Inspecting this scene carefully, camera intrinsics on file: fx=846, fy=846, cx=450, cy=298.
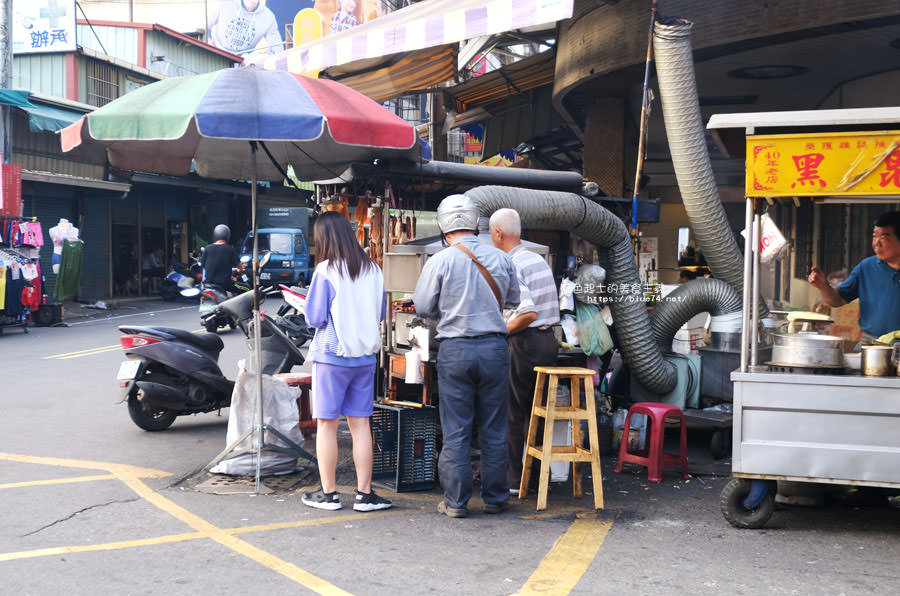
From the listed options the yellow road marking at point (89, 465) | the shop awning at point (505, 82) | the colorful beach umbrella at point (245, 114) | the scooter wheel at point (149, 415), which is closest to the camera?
the colorful beach umbrella at point (245, 114)

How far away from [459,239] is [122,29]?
26446 millimetres

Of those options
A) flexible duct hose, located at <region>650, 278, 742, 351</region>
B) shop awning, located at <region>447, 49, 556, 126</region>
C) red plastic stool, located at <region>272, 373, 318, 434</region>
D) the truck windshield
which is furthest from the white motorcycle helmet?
the truck windshield

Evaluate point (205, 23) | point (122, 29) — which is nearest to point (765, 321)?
point (122, 29)

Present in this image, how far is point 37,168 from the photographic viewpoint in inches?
810

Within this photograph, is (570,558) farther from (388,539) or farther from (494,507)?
(388,539)

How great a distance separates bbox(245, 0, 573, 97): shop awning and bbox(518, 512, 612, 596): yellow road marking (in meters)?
4.95

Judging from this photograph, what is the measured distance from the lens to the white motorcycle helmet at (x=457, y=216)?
549 centimetres

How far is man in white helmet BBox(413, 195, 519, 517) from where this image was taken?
526 cm

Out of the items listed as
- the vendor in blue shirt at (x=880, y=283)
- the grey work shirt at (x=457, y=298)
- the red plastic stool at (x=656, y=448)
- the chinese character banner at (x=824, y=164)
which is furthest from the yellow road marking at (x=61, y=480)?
the vendor in blue shirt at (x=880, y=283)

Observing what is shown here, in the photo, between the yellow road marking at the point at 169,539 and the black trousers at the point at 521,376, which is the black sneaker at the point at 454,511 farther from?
the black trousers at the point at 521,376

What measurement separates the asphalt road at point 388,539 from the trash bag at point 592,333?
0.97 metres

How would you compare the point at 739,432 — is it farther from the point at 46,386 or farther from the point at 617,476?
the point at 46,386

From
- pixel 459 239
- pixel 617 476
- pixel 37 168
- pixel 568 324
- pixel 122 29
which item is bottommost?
pixel 617 476

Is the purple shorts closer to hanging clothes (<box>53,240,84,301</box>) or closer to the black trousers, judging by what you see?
the black trousers
